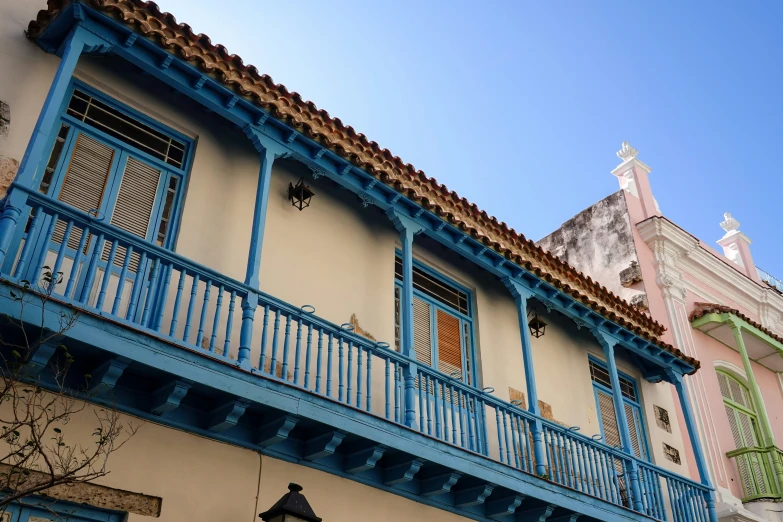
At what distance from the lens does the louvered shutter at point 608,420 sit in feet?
36.2

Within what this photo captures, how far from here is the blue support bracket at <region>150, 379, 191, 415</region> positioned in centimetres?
562

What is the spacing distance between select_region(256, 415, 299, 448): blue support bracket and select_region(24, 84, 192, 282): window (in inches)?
70.7

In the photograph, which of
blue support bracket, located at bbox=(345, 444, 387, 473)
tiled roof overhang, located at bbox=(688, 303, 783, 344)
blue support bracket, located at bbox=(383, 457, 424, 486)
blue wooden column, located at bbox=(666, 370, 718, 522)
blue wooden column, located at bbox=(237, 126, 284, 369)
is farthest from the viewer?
tiled roof overhang, located at bbox=(688, 303, 783, 344)

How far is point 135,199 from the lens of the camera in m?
6.89

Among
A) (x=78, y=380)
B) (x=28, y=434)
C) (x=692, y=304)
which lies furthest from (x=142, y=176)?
(x=692, y=304)

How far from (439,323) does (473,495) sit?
233 cm

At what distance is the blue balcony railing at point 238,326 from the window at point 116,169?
0.29 m

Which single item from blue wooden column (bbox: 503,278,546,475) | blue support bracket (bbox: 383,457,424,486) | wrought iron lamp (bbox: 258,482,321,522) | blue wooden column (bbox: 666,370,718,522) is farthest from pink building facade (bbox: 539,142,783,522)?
wrought iron lamp (bbox: 258,482,321,522)

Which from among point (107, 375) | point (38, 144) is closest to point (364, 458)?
point (107, 375)

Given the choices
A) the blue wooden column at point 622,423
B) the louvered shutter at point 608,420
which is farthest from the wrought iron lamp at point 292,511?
the louvered shutter at point 608,420

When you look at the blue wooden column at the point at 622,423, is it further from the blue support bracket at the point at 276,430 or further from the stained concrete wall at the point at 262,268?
the blue support bracket at the point at 276,430

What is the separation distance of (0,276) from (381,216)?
16.2 ft

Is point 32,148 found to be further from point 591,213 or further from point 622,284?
point 591,213

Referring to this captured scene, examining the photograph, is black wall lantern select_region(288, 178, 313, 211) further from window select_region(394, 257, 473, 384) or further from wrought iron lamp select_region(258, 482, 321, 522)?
wrought iron lamp select_region(258, 482, 321, 522)
